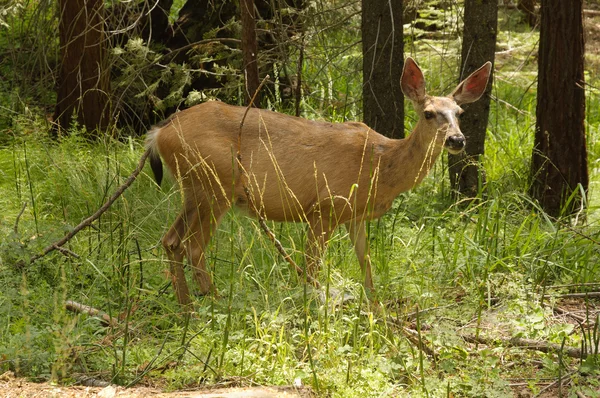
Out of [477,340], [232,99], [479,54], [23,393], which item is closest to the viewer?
[23,393]

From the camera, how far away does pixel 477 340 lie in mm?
4629

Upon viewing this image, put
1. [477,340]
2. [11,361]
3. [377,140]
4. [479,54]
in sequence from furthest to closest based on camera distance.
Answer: [479,54], [377,140], [477,340], [11,361]

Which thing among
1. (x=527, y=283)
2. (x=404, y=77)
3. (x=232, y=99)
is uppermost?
(x=404, y=77)

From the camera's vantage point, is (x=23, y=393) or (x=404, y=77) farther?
(x=404, y=77)

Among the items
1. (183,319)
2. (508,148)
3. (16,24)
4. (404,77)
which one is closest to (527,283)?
(404,77)

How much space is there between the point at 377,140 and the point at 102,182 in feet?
7.45

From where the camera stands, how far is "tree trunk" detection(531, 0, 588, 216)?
22.4ft

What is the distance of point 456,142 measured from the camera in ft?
17.9

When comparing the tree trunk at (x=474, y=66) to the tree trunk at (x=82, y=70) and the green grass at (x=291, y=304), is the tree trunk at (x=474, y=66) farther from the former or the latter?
the tree trunk at (x=82, y=70)

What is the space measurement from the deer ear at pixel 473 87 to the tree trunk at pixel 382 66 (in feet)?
3.37

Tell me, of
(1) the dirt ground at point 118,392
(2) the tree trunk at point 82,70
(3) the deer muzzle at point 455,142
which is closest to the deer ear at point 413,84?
(3) the deer muzzle at point 455,142

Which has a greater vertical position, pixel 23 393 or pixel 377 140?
pixel 377 140

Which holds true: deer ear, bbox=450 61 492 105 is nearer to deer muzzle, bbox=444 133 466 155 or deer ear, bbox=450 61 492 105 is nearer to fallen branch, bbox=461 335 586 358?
deer muzzle, bbox=444 133 466 155

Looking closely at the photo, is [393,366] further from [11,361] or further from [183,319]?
[11,361]
